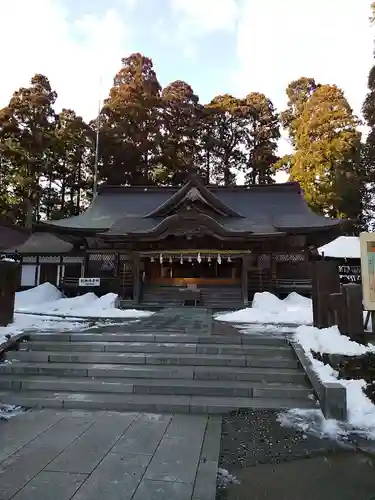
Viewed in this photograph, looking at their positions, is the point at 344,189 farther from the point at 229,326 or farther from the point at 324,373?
the point at 324,373

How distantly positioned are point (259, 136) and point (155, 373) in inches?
1324

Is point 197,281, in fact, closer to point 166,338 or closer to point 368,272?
point 166,338

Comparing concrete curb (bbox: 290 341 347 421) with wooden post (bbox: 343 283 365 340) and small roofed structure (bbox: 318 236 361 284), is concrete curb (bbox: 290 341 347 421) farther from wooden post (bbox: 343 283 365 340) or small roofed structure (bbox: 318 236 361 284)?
small roofed structure (bbox: 318 236 361 284)

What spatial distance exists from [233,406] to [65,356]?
2.96m

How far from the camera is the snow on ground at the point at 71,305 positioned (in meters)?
10.7

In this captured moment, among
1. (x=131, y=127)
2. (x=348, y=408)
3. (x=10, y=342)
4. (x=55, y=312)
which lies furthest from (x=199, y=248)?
(x=131, y=127)

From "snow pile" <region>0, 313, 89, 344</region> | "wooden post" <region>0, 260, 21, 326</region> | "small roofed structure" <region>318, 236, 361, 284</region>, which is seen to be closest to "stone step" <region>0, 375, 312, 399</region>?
"snow pile" <region>0, 313, 89, 344</region>

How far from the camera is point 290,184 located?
785 inches

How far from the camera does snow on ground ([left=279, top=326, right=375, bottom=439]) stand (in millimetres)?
4027

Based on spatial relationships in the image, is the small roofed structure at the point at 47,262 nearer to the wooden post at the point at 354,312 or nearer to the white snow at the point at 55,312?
the white snow at the point at 55,312

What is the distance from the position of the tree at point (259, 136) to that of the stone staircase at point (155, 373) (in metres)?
30.1

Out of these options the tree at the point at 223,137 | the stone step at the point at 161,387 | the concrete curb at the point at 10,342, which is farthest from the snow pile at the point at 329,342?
the tree at the point at 223,137

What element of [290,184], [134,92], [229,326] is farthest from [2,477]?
[134,92]

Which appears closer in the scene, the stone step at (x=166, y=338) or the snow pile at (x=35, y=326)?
the stone step at (x=166, y=338)
